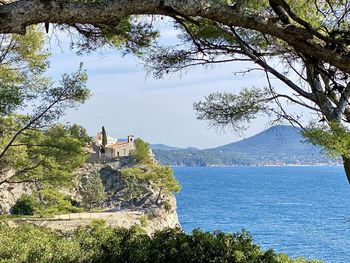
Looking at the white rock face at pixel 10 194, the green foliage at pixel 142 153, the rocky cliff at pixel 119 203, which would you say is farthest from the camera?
the green foliage at pixel 142 153

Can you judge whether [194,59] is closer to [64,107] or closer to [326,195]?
[64,107]

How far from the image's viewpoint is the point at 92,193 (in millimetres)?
33156

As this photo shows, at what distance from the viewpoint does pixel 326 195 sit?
6506cm

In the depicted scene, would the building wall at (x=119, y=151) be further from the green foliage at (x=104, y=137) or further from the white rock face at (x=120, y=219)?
the white rock face at (x=120, y=219)

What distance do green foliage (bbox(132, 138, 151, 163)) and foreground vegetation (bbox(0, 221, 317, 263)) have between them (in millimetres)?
31279

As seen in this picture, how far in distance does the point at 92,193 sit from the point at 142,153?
20.1ft

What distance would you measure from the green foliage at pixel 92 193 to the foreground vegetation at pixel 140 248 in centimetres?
2709

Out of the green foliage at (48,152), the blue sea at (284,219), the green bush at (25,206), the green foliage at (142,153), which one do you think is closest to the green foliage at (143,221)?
the green bush at (25,206)

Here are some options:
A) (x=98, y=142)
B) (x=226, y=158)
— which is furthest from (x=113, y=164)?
(x=226, y=158)

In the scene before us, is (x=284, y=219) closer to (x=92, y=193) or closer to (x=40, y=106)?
(x=92, y=193)

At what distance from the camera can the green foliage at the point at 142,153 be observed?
37.8 meters

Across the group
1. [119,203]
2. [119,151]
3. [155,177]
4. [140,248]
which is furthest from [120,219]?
[119,151]

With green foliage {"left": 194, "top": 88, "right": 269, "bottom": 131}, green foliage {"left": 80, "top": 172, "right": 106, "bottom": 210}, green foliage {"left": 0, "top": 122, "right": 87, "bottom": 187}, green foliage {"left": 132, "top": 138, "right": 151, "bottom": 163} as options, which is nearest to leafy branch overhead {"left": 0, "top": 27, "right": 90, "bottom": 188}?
green foliage {"left": 0, "top": 122, "right": 87, "bottom": 187}

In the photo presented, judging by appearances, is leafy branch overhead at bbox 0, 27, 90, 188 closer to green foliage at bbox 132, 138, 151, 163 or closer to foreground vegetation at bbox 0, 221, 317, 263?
foreground vegetation at bbox 0, 221, 317, 263
